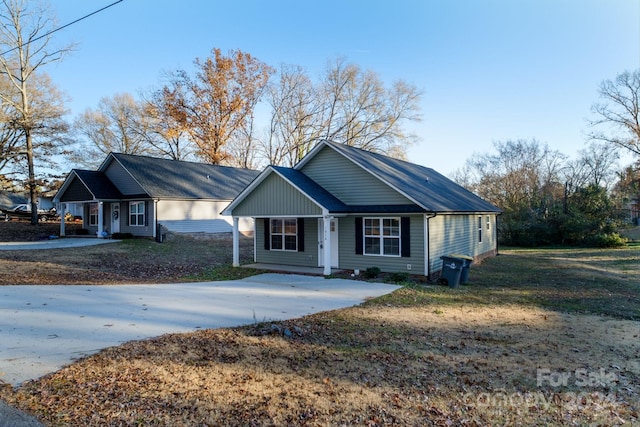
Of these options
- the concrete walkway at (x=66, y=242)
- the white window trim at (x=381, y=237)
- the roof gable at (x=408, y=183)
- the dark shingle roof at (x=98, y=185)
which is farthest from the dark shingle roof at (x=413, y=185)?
the dark shingle roof at (x=98, y=185)

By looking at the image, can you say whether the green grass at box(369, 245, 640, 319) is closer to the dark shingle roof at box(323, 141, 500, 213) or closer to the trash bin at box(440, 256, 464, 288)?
the trash bin at box(440, 256, 464, 288)

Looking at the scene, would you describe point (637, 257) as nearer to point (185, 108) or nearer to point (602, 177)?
point (602, 177)

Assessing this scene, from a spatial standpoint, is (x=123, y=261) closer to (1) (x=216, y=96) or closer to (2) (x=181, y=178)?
(2) (x=181, y=178)

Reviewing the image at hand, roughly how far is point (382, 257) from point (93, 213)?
70.1 feet

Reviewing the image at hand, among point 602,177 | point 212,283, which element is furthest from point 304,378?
point 602,177

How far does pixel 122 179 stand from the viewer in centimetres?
2553

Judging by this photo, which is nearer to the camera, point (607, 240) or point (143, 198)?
point (143, 198)

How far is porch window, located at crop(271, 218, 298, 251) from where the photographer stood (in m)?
16.3

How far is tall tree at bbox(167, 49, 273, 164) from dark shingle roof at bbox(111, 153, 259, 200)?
334 inches

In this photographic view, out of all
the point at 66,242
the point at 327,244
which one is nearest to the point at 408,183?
the point at 327,244

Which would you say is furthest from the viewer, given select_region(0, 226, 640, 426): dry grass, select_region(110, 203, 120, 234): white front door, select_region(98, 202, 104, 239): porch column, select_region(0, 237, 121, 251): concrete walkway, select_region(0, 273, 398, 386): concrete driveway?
select_region(110, 203, 120, 234): white front door

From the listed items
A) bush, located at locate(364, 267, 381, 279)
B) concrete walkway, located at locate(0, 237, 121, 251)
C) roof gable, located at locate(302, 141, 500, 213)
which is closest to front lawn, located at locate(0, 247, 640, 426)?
bush, located at locate(364, 267, 381, 279)

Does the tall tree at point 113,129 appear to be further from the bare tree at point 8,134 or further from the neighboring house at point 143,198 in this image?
the neighboring house at point 143,198

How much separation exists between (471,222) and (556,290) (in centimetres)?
684
